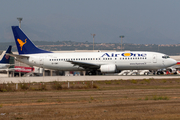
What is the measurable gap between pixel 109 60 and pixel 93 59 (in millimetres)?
2650

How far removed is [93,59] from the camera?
4572 centimetres

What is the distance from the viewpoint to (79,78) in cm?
4053

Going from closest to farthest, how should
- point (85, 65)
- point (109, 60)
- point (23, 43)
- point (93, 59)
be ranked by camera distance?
1. point (109, 60)
2. point (85, 65)
3. point (93, 59)
4. point (23, 43)

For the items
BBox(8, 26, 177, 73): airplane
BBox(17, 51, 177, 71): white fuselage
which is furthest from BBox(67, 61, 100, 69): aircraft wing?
BBox(17, 51, 177, 71): white fuselage

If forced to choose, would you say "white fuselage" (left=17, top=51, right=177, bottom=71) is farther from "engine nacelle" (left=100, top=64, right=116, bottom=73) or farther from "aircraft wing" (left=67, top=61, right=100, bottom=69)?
"engine nacelle" (left=100, top=64, right=116, bottom=73)

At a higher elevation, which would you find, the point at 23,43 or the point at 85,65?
the point at 23,43

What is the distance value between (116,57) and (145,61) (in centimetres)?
450

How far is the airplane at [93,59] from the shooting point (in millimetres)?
43969

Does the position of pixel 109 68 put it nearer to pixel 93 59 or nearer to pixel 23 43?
pixel 93 59

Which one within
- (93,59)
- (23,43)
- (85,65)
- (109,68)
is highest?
(23,43)

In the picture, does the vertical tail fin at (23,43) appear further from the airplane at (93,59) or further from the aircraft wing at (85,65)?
the aircraft wing at (85,65)

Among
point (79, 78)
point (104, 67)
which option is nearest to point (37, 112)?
point (79, 78)

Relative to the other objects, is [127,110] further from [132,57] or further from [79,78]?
[132,57]

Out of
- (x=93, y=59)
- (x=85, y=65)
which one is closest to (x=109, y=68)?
(x=93, y=59)
